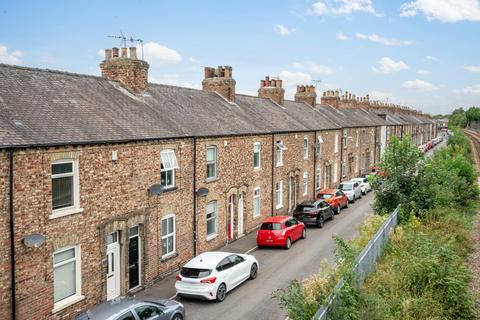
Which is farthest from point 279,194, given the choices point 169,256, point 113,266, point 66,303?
point 66,303

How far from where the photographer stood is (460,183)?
30.2 m

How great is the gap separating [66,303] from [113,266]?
240 centimetres

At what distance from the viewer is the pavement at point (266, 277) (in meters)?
14.9

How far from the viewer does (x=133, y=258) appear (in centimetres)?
1670

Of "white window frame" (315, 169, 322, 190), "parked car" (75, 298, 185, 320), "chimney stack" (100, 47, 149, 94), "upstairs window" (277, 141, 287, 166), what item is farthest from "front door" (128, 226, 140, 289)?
"white window frame" (315, 169, 322, 190)

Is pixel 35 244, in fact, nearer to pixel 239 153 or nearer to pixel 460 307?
pixel 460 307

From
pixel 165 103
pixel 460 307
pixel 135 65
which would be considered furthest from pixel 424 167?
pixel 135 65

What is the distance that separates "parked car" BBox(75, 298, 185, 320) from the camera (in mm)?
11265

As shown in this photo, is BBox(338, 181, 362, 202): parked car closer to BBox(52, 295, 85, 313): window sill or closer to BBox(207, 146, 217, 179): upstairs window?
BBox(207, 146, 217, 179): upstairs window

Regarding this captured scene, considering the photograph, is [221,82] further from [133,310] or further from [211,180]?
[133,310]

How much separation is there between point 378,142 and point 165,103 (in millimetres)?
39629

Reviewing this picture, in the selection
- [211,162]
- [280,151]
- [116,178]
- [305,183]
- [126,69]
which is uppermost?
[126,69]

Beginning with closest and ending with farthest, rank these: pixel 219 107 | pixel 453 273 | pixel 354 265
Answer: pixel 354 265 < pixel 453 273 < pixel 219 107

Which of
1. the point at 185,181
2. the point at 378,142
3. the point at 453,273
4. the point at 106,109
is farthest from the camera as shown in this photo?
the point at 378,142
